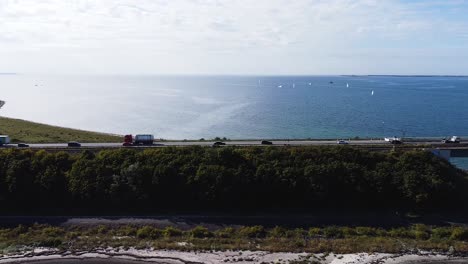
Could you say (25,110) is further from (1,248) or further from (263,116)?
(1,248)

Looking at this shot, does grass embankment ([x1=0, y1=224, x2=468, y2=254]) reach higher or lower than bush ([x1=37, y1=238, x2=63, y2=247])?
higher

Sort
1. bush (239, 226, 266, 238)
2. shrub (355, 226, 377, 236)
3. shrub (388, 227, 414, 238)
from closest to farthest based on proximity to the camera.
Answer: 1. bush (239, 226, 266, 238)
2. shrub (388, 227, 414, 238)
3. shrub (355, 226, 377, 236)

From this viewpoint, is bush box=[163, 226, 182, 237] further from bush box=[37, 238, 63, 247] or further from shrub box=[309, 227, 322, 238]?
shrub box=[309, 227, 322, 238]

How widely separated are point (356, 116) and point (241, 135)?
39.6 meters

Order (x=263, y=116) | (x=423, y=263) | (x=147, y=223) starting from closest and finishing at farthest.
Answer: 1. (x=423, y=263)
2. (x=147, y=223)
3. (x=263, y=116)

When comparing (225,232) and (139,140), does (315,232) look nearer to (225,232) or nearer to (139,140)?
(225,232)

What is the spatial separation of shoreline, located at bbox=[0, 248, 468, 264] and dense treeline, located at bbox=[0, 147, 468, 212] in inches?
317

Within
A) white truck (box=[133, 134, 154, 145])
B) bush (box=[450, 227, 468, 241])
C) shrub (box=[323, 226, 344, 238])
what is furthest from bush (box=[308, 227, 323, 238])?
white truck (box=[133, 134, 154, 145])

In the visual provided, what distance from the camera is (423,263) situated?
77.8 feet

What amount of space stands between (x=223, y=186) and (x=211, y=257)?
9312 millimetres

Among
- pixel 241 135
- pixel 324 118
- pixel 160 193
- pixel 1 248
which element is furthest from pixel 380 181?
pixel 324 118

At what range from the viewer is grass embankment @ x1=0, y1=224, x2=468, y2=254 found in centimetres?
2614

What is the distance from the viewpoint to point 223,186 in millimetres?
33344

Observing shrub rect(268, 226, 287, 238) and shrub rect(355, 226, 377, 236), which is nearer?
shrub rect(268, 226, 287, 238)
